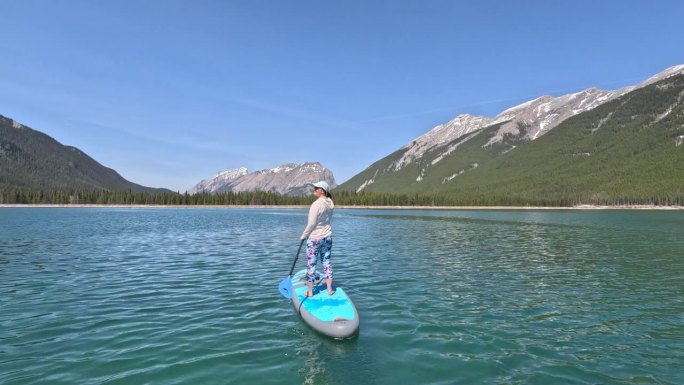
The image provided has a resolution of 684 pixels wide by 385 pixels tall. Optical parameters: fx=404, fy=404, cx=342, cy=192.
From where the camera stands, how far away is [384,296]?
70.8 ft

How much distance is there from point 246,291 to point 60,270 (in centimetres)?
1558

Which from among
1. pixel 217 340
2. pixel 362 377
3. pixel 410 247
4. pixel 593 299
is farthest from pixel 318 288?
pixel 410 247

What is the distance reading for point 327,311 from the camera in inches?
622

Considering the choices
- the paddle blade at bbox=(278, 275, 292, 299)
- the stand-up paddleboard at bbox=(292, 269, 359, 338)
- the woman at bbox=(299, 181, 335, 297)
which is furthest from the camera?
the paddle blade at bbox=(278, 275, 292, 299)

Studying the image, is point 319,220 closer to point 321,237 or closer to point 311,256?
point 321,237

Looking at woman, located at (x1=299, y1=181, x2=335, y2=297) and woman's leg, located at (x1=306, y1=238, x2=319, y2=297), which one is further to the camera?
woman's leg, located at (x1=306, y1=238, x2=319, y2=297)

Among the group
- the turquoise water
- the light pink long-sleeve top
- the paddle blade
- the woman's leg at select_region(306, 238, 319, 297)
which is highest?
the light pink long-sleeve top

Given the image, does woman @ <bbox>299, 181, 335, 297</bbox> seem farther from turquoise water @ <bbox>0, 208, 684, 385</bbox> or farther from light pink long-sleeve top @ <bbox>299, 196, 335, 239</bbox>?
turquoise water @ <bbox>0, 208, 684, 385</bbox>

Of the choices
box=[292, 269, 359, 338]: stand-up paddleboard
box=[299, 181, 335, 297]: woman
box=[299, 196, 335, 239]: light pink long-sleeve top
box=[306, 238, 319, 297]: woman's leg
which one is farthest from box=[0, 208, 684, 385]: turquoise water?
box=[299, 196, 335, 239]: light pink long-sleeve top

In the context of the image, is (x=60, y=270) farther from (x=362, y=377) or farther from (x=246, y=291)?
(x=362, y=377)

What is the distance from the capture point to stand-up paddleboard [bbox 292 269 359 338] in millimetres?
14477

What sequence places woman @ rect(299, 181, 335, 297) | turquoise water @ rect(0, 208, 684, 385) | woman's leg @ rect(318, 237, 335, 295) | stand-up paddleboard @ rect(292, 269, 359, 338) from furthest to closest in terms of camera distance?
woman's leg @ rect(318, 237, 335, 295)
woman @ rect(299, 181, 335, 297)
stand-up paddleboard @ rect(292, 269, 359, 338)
turquoise water @ rect(0, 208, 684, 385)

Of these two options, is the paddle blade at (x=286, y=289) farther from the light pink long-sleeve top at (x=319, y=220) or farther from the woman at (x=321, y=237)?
the light pink long-sleeve top at (x=319, y=220)

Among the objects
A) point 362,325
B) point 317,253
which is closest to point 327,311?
point 362,325
